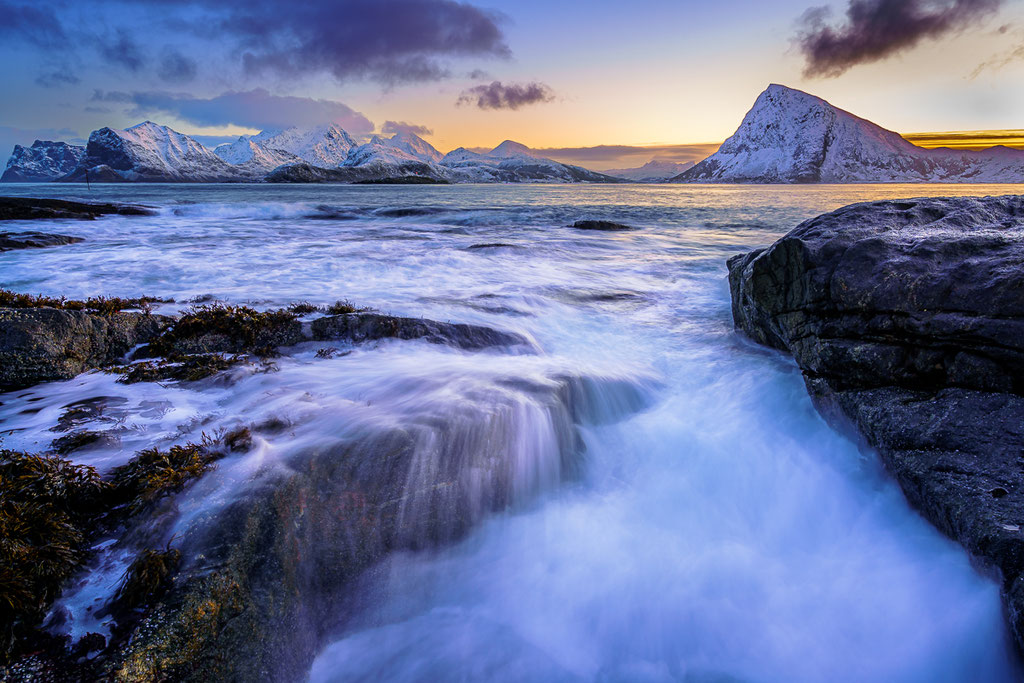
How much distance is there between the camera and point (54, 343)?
4645 mm

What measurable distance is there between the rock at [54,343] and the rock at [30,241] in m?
10.7

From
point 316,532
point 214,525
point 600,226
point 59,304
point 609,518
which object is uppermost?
point 600,226

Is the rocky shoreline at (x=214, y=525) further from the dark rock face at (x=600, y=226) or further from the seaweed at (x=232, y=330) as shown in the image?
the dark rock face at (x=600, y=226)

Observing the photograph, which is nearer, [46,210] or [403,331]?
[403,331]

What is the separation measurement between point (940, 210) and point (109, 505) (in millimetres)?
8290

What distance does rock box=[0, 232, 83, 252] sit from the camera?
12.2 m

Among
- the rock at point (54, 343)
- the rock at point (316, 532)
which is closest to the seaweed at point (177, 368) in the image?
the rock at point (54, 343)

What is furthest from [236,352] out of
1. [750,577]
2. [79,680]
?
[750,577]

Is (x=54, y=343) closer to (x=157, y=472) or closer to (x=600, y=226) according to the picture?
(x=157, y=472)

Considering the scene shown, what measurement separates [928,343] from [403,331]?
18.1 ft

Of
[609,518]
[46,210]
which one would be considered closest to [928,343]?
[609,518]

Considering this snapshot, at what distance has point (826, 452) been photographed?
4516 millimetres

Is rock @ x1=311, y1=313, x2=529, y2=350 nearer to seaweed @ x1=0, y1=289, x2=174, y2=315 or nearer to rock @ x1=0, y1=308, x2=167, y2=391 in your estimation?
rock @ x1=0, y1=308, x2=167, y2=391

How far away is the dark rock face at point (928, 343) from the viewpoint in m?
3.06
